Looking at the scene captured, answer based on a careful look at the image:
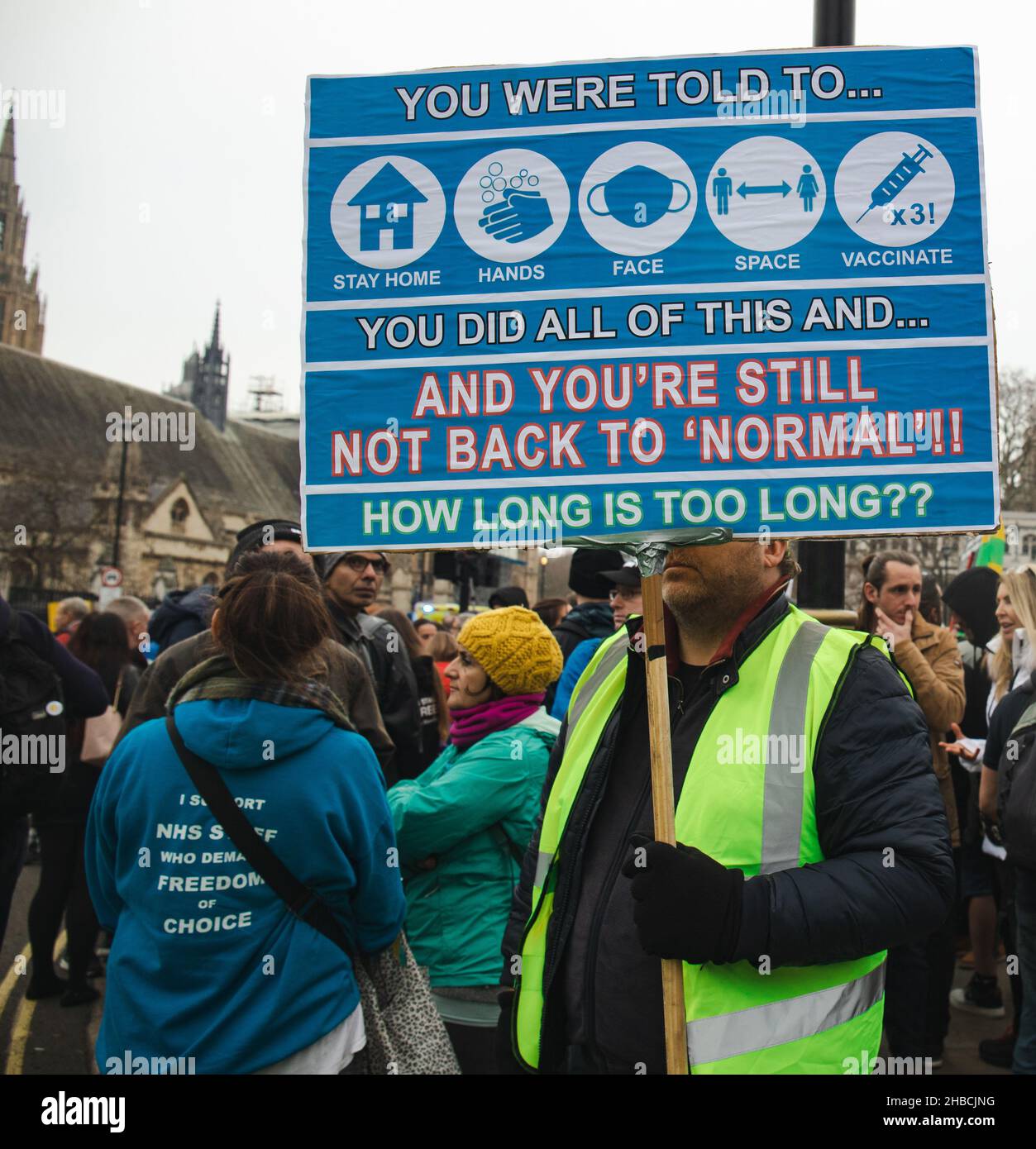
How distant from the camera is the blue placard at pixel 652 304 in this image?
233 centimetres

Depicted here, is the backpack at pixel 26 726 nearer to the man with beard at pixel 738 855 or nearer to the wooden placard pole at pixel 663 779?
the man with beard at pixel 738 855

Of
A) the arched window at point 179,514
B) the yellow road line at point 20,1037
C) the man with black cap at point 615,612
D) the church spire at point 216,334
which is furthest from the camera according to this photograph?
the church spire at point 216,334

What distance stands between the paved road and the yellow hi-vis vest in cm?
329

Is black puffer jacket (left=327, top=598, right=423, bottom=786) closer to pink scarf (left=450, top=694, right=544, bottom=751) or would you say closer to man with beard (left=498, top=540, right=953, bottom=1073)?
pink scarf (left=450, top=694, right=544, bottom=751)

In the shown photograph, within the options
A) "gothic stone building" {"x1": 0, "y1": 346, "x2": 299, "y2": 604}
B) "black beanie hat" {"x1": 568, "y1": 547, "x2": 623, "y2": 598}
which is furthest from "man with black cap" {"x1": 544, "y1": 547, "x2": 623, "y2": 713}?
"gothic stone building" {"x1": 0, "y1": 346, "x2": 299, "y2": 604}

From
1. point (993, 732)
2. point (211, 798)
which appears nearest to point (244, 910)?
point (211, 798)

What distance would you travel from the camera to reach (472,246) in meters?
2.49

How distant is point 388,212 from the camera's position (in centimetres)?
253

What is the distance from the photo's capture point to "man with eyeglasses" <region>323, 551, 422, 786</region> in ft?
16.2

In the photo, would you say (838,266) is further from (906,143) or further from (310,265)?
(310,265)

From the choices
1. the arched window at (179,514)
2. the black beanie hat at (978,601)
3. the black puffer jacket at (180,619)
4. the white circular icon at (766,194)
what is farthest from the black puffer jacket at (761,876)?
the arched window at (179,514)

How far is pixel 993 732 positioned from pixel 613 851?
305 cm

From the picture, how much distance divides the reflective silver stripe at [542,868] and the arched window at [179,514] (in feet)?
239

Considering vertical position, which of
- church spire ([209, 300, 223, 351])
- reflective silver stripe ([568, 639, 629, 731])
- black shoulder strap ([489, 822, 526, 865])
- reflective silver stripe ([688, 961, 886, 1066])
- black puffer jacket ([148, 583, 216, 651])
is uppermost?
church spire ([209, 300, 223, 351])
